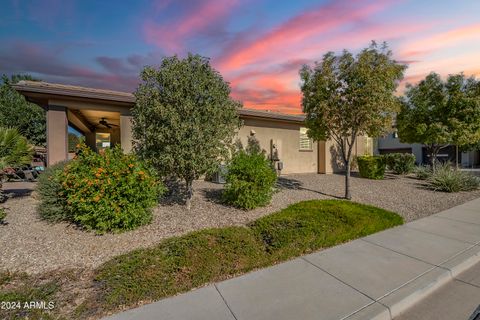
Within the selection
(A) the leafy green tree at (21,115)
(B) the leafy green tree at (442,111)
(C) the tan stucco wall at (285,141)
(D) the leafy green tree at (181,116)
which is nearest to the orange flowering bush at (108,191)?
(D) the leafy green tree at (181,116)

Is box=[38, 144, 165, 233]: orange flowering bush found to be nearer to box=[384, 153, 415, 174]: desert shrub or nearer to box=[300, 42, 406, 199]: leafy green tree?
box=[300, 42, 406, 199]: leafy green tree

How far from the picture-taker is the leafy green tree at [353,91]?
22.4 ft

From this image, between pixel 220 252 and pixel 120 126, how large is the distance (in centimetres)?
811

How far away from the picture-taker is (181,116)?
18.1 feet

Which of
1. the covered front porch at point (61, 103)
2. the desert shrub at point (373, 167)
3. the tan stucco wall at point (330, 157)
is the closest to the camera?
the covered front porch at point (61, 103)

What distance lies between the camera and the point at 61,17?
340 inches

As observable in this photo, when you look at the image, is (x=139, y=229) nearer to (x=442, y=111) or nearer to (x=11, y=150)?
(x=11, y=150)

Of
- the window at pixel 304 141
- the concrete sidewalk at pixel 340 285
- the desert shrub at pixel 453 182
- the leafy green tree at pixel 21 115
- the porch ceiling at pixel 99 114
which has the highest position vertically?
the leafy green tree at pixel 21 115

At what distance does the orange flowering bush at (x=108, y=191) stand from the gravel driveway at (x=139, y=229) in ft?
0.99

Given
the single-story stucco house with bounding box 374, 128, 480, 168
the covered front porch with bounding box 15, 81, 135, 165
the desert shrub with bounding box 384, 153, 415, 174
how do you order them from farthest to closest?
the single-story stucco house with bounding box 374, 128, 480, 168 < the desert shrub with bounding box 384, 153, 415, 174 < the covered front porch with bounding box 15, 81, 135, 165

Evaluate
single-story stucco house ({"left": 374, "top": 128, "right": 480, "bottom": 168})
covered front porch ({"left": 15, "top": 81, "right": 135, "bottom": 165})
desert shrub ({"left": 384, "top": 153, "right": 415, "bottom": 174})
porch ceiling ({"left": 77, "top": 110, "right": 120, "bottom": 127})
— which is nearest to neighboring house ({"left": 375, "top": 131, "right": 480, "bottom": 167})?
single-story stucco house ({"left": 374, "top": 128, "right": 480, "bottom": 168})

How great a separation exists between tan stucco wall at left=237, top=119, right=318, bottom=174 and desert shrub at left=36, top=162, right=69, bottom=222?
793cm

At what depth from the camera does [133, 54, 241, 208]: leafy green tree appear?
5.39 metres

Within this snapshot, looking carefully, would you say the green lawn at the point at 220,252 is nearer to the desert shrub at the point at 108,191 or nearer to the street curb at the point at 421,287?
the desert shrub at the point at 108,191
